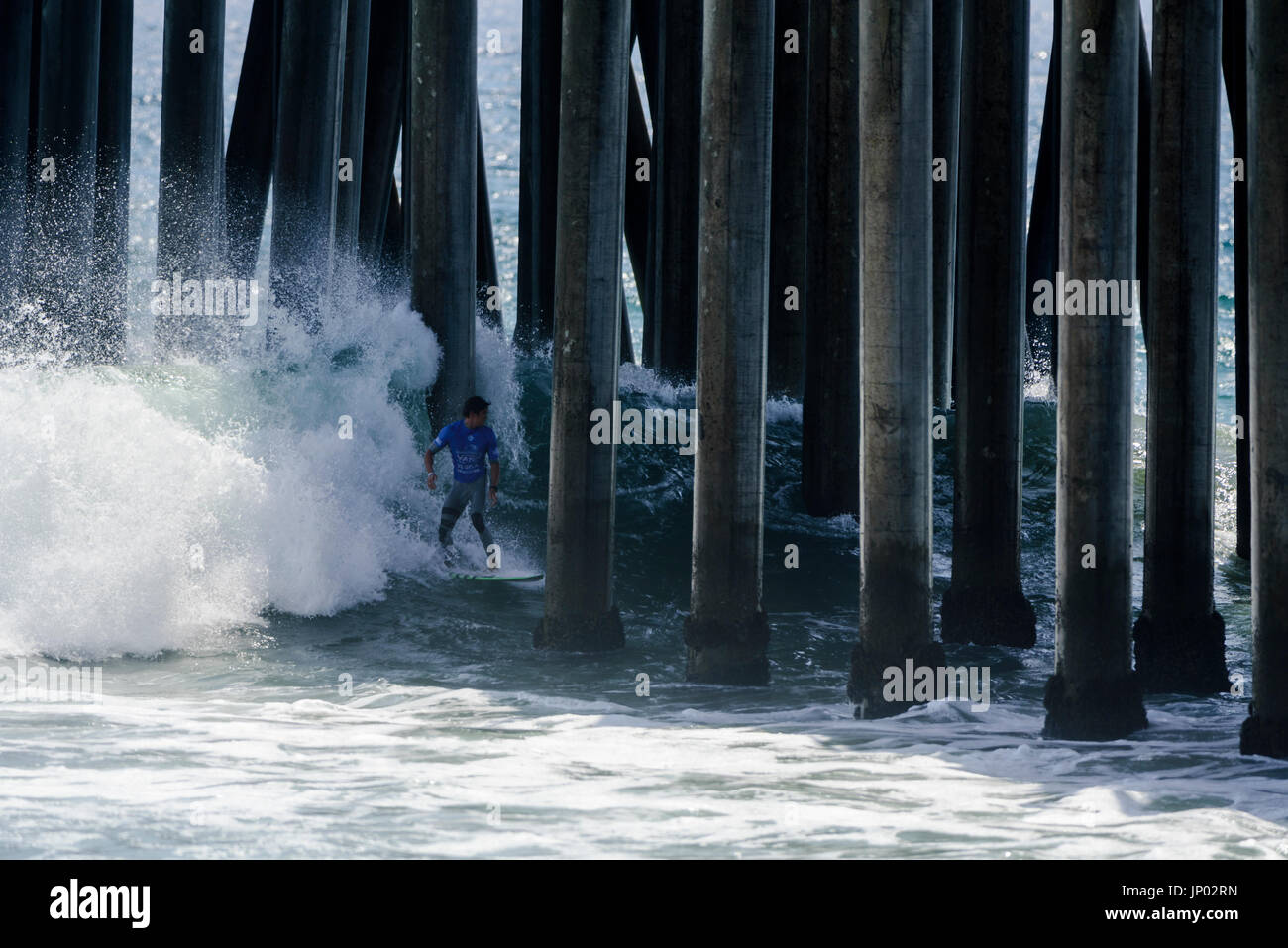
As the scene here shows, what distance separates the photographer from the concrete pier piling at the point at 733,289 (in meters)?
11.5

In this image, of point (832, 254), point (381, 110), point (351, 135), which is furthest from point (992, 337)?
point (381, 110)

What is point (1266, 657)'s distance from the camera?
9.52m

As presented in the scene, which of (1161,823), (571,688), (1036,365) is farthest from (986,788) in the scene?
(1036,365)

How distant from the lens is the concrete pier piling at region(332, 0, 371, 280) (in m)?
17.3

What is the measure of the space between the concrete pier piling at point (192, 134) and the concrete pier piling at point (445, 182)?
3496 millimetres

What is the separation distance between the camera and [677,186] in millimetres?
18094

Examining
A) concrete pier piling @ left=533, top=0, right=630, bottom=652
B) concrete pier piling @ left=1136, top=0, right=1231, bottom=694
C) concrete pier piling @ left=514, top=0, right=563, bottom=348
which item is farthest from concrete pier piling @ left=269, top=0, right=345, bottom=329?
concrete pier piling @ left=1136, top=0, right=1231, bottom=694

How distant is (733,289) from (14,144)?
10220mm

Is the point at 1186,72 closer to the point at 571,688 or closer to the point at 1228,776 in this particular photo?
the point at 1228,776

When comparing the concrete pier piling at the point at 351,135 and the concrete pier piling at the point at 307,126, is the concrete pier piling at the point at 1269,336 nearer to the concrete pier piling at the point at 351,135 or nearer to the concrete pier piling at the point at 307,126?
the concrete pier piling at the point at 307,126

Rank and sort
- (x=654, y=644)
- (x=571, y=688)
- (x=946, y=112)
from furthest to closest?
(x=946, y=112) < (x=654, y=644) < (x=571, y=688)

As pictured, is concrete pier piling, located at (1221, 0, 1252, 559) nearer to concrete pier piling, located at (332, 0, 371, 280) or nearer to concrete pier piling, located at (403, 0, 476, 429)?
concrete pier piling, located at (403, 0, 476, 429)

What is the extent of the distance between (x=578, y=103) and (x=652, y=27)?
7.75 m
